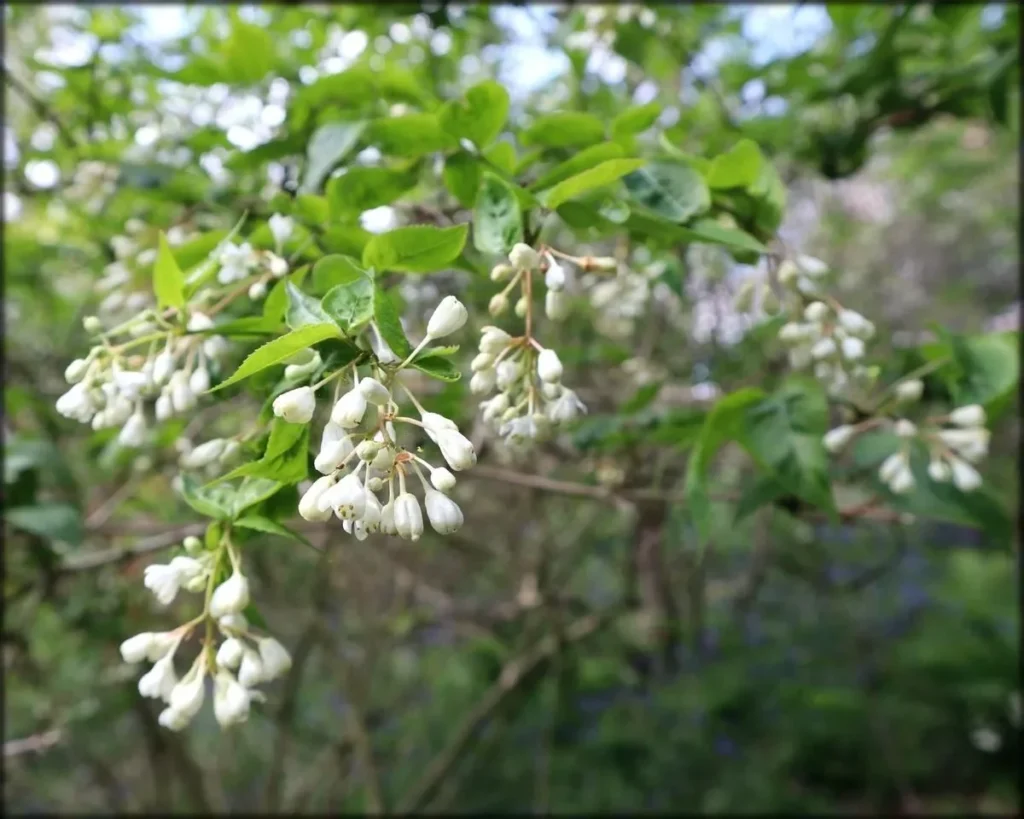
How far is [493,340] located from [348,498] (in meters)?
0.23

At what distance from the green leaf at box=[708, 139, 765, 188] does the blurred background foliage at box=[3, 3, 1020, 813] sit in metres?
0.24

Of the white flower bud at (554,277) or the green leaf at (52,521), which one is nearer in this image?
the white flower bud at (554,277)

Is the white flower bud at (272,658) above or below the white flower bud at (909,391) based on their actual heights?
above

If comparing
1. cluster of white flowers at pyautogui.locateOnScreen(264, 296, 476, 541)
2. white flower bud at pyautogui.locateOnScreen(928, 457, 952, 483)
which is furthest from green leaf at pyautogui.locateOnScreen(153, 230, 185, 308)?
white flower bud at pyautogui.locateOnScreen(928, 457, 952, 483)

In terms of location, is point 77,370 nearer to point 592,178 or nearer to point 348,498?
point 348,498

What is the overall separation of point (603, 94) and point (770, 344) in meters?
1.14

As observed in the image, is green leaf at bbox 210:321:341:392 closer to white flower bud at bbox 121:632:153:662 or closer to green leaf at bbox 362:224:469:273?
green leaf at bbox 362:224:469:273

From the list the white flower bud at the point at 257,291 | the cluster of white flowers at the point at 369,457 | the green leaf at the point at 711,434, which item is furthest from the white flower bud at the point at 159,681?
the green leaf at the point at 711,434

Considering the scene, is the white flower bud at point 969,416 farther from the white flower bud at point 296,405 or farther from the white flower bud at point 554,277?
the white flower bud at point 296,405

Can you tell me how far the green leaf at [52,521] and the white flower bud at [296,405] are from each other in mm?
932

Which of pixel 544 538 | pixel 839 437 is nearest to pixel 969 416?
pixel 839 437

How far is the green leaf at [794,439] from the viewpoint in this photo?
102 cm

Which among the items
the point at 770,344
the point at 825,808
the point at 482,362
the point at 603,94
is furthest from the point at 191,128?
the point at 825,808

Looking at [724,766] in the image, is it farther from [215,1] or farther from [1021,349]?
[215,1]
